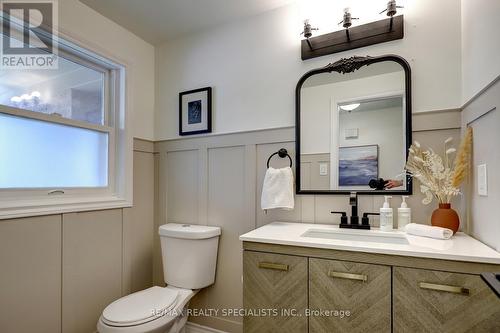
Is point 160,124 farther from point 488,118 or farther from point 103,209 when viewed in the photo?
point 488,118

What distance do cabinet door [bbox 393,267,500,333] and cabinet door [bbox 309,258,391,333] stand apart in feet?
0.16

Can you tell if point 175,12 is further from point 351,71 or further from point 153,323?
point 153,323

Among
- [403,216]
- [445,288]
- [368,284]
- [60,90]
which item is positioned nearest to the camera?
[445,288]

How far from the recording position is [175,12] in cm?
180

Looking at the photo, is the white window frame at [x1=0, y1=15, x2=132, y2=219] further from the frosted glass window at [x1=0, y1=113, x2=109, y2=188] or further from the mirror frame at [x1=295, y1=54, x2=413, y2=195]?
the mirror frame at [x1=295, y1=54, x2=413, y2=195]

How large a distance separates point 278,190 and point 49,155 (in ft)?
4.74

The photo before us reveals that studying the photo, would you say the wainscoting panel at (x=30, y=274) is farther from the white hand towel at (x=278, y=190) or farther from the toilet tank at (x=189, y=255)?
the white hand towel at (x=278, y=190)

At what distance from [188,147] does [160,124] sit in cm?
37

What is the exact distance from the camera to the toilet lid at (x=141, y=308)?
1.32 meters

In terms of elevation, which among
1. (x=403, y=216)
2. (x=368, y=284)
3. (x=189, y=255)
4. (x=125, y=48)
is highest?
(x=125, y=48)

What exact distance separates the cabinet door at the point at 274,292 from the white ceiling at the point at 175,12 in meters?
1.56

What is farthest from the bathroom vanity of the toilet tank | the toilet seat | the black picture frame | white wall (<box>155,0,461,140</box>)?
the black picture frame

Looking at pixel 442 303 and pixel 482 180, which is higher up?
pixel 482 180

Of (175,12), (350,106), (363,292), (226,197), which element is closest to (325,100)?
(350,106)
